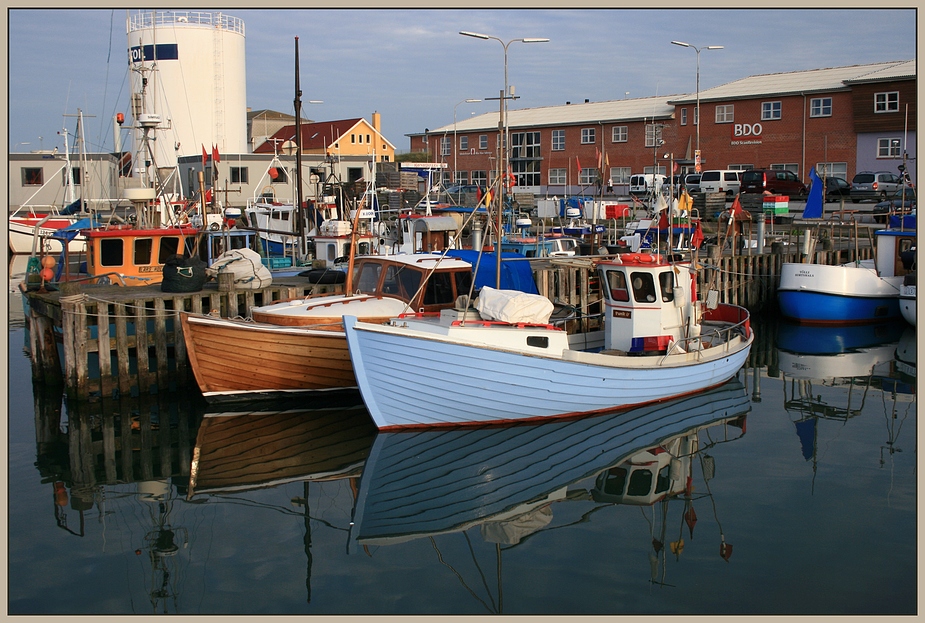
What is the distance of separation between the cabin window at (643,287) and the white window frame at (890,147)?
34.5 m

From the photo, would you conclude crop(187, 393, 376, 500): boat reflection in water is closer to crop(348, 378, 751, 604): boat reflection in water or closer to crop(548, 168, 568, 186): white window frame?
crop(348, 378, 751, 604): boat reflection in water

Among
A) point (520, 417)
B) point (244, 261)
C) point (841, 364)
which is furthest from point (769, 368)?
point (244, 261)

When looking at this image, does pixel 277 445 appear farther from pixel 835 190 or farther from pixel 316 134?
pixel 316 134

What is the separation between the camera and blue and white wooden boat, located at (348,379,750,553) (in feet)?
34.0

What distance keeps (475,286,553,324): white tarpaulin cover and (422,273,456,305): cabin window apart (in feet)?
6.45

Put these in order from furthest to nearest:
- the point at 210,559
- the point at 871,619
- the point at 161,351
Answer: the point at 161,351 < the point at 210,559 < the point at 871,619

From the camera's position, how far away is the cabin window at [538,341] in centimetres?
1317

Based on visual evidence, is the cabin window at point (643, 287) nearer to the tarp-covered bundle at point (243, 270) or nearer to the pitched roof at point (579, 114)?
the tarp-covered bundle at point (243, 270)

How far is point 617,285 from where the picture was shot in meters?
14.9

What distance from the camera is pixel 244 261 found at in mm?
16844

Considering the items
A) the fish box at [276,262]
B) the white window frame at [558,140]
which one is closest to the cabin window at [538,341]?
the fish box at [276,262]

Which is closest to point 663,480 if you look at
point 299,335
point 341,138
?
point 299,335

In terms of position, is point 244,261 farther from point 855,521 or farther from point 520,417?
point 855,521

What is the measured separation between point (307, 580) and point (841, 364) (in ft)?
47.8
